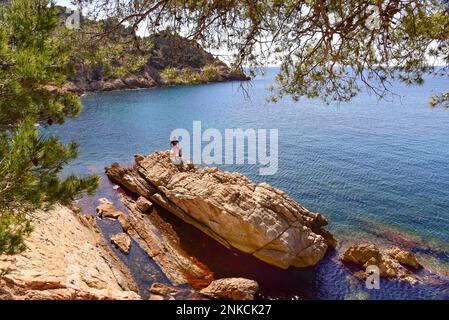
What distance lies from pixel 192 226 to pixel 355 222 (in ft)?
36.6

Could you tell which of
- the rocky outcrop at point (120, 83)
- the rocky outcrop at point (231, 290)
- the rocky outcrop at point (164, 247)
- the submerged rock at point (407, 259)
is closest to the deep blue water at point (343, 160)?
the submerged rock at point (407, 259)

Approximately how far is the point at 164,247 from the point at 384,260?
39.1 ft

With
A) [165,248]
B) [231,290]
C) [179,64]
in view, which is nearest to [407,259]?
[231,290]

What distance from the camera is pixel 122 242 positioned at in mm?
18234

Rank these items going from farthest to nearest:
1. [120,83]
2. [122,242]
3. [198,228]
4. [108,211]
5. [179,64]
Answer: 1. [120,83]
2. [108,211]
3. [198,228]
4. [122,242]
5. [179,64]

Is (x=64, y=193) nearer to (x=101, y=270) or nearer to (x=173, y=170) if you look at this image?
(x=101, y=270)

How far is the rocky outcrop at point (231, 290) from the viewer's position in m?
14.8

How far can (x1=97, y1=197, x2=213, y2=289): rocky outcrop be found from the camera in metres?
16.5

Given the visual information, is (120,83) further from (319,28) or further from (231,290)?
(319,28)

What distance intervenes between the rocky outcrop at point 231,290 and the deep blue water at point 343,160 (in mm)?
1379

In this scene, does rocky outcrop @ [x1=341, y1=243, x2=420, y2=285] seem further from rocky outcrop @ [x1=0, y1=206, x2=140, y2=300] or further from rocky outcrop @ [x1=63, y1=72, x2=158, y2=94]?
rocky outcrop @ [x1=63, y1=72, x2=158, y2=94]

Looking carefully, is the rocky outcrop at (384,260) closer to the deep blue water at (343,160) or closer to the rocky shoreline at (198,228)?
the rocky shoreline at (198,228)

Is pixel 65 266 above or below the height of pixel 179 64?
below

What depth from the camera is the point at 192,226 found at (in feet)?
69.1
